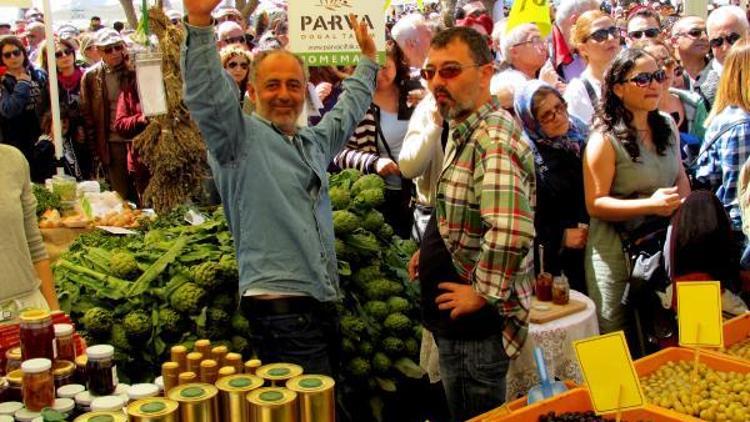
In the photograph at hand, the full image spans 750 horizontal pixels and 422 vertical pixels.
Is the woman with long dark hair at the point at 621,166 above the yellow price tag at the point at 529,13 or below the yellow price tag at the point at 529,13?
below

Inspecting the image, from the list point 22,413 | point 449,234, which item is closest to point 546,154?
point 449,234

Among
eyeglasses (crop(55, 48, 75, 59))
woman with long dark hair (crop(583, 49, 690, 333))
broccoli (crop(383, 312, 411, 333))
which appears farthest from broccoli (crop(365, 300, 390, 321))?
eyeglasses (crop(55, 48, 75, 59))

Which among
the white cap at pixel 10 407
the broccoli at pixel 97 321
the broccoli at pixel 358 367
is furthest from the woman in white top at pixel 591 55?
the white cap at pixel 10 407

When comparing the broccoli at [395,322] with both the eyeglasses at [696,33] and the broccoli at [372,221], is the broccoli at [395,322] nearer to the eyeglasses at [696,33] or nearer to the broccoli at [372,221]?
the broccoli at [372,221]

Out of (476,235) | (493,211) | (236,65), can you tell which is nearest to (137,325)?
(476,235)

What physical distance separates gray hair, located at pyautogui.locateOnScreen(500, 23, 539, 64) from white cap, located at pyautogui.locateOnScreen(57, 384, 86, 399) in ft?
12.4

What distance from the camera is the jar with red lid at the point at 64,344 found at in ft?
7.67

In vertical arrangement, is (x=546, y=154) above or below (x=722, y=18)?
below

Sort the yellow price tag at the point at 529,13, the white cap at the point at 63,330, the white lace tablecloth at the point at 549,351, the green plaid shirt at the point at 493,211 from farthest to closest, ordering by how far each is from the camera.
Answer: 1. the yellow price tag at the point at 529,13
2. the white lace tablecloth at the point at 549,351
3. the green plaid shirt at the point at 493,211
4. the white cap at the point at 63,330

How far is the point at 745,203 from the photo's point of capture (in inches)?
145

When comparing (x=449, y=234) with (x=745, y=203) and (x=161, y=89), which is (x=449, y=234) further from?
(x=161, y=89)

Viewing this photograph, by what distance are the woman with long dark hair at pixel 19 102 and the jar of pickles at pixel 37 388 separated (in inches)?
222

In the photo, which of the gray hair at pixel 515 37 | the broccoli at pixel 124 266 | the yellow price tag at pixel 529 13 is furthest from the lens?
the yellow price tag at pixel 529 13

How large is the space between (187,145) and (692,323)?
341cm
